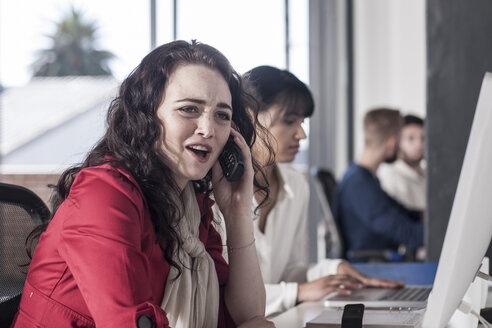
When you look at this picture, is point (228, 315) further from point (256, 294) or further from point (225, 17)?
point (225, 17)

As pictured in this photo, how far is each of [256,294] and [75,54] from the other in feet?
6.47

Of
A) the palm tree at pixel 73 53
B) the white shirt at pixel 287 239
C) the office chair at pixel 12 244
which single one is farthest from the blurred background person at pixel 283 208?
the palm tree at pixel 73 53

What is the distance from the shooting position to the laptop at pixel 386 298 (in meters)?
1.56

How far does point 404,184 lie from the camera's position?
450 centimetres

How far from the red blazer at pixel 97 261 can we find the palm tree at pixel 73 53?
1.98 meters

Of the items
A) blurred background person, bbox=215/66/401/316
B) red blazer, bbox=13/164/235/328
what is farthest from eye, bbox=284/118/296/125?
red blazer, bbox=13/164/235/328

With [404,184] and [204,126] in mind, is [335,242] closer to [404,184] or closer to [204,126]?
[404,184]

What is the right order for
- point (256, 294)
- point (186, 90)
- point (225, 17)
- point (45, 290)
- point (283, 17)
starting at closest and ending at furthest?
1. point (45, 290)
2. point (186, 90)
3. point (256, 294)
4. point (225, 17)
5. point (283, 17)

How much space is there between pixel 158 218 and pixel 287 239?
42.1 inches

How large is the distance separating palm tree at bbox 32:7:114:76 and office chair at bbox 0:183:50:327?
1744 mm

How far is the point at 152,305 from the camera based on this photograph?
3.41 feet

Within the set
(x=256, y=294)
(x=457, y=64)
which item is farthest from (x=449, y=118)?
(x=256, y=294)

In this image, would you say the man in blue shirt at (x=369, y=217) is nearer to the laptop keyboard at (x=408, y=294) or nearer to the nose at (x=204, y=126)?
the laptop keyboard at (x=408, y=294)

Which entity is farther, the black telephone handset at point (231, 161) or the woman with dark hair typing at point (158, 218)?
the black telephone handset at point (231, 161)
